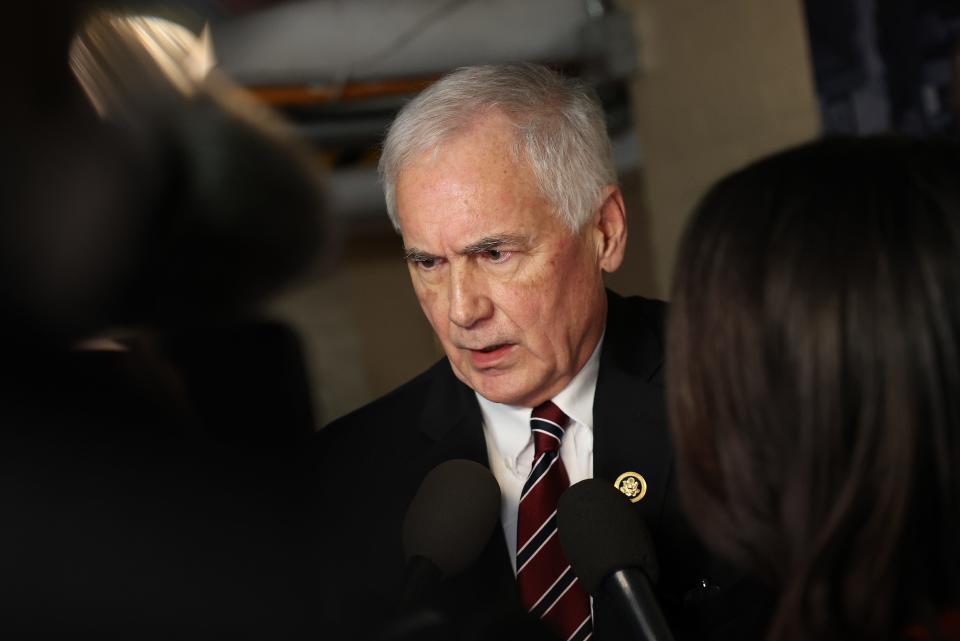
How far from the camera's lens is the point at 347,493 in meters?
1.04

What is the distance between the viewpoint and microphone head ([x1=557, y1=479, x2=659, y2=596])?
74cm

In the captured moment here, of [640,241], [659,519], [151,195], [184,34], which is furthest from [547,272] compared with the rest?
[640,241]

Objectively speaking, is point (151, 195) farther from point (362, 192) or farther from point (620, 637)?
point (362, 192)

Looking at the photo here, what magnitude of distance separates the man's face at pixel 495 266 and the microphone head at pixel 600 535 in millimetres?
214

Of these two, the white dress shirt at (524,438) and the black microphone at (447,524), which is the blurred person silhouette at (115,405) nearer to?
the black microphone at (447,524)

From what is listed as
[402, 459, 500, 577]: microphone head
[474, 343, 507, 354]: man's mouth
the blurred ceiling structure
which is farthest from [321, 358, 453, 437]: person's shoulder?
the blurred ceiling structure

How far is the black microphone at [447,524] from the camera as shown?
2.63ft

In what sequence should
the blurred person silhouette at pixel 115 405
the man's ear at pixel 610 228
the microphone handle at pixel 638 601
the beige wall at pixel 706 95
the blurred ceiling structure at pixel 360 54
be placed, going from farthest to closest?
the beige wall at pixel 706 95
the blurred ceiling structure at pixel 360 54
the man's ear at pixel 610 228
the microphone handle at pixel 638 601
the blurred person silhouette at pixel 115 405

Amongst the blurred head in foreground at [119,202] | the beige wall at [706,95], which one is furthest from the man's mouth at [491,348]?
the beige wall at [706,95]

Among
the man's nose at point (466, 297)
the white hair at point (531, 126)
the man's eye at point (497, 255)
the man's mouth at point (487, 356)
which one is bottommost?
the man's mouth at point (487, 356)

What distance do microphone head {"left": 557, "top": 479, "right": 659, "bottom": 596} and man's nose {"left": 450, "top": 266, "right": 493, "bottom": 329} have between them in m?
0.22

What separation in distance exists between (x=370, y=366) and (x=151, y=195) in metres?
1.48

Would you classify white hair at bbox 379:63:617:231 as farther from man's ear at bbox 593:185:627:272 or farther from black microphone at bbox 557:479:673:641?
black microphone at bbox 557:479:673:641

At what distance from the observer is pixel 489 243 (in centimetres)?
96
